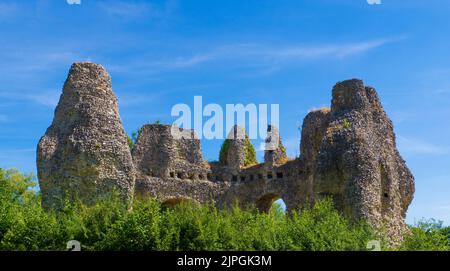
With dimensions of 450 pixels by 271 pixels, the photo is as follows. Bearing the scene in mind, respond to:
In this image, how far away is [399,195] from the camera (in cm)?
3566

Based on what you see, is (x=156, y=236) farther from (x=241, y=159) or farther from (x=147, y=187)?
(x=241, y=159)

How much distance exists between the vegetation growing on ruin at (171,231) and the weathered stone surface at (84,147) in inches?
66.8

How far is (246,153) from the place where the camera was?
48.1 meters

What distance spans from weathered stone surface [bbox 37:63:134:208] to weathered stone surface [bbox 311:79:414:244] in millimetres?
9881

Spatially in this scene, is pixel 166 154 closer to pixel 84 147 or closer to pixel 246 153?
pixel 246 153

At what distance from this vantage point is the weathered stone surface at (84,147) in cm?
3206

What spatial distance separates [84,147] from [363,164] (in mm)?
13358

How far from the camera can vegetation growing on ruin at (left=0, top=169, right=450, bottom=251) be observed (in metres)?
26.0

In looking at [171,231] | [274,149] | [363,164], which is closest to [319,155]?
[363,164]

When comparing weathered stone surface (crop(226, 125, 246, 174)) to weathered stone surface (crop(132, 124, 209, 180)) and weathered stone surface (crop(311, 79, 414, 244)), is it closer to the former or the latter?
weathered stone surface (crop(132, 124, 209, 180))

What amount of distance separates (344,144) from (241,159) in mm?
13877

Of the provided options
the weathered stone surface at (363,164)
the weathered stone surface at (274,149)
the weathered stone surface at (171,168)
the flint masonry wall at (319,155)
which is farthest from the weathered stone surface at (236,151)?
the weathered stone surface at (363,164)

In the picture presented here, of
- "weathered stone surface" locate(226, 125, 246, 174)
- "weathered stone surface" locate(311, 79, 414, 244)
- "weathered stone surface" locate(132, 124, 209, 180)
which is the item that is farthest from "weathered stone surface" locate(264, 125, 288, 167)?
"weathered stone surface" locate(311, 79, 414, 244)
